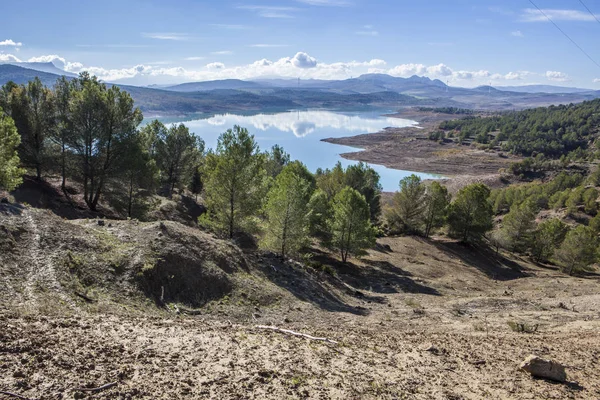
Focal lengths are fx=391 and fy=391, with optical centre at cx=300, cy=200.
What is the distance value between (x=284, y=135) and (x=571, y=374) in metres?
165

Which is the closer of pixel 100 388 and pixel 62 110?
pixel 100 388

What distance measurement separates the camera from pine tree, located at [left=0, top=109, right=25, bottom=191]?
1880 centimetres

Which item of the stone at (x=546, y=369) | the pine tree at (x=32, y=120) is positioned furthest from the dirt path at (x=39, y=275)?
the pine tree at (x=32, y=120)

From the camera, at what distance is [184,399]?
7039mm

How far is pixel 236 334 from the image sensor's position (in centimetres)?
1041

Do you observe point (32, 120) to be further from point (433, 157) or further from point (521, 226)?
point (433, 157)

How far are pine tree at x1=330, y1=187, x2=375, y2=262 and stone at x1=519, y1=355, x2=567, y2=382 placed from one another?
2184 centimetres

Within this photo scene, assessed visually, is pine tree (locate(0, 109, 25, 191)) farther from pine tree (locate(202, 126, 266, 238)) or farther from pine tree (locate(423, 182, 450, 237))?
pine tree (locate(423, 182, 450, 237))

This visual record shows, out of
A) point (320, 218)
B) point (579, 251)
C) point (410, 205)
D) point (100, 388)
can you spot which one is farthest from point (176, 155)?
point (579, 251)

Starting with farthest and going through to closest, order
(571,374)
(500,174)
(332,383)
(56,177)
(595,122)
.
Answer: (595,122) → (500,174) → (56,177) → (571,374) → (332,383)

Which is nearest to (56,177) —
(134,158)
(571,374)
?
(134,158)

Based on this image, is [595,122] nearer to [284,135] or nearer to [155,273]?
[284,135]

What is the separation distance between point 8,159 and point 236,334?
18308 mm

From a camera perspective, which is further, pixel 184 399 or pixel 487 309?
pixel 487 309
